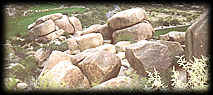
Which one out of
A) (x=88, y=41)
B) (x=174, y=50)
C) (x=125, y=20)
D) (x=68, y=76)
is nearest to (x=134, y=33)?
(x=125, y=20)

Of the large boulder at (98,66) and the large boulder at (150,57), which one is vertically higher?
the large boulder at (150,57)

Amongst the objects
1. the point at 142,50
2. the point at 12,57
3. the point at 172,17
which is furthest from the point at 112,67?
the point at 12,57

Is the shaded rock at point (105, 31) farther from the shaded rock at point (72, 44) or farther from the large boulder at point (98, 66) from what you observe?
the large boulder at point (98, 66)

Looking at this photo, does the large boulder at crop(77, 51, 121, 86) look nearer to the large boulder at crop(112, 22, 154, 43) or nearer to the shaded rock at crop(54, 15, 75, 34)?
the shaded rock at crop(54, 15, 75, 34)

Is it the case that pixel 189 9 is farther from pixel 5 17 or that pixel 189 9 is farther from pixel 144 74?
pixel 5 17

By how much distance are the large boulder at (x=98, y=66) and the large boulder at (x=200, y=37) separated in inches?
98.2

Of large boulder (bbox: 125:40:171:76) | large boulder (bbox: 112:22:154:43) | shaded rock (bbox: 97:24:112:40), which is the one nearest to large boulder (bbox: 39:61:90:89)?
large boulder (bbox: 125:40:171:76)

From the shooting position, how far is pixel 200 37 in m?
3.70

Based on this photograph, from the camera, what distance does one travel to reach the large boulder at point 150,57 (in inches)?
203

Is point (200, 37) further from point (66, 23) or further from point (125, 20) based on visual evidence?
point (125, 20)

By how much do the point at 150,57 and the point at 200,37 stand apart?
1.79 metres

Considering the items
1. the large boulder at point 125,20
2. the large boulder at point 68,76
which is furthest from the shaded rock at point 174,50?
the large boulder at point 125,20

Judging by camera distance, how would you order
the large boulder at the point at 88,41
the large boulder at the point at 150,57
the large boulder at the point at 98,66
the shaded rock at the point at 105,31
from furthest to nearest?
the shaded rock at the point at 105,31 < the large boulder at the point at 88,41 < the large boulder at the point at 98,66 < the large boulder at the point at 150,57

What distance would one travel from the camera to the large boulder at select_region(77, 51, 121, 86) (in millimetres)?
5828
